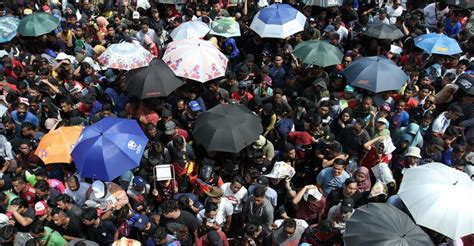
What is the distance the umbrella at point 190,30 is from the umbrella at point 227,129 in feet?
10.4

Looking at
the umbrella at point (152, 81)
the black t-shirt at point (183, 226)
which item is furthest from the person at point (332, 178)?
the umbrella at point (152, 81)

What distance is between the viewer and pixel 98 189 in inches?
257

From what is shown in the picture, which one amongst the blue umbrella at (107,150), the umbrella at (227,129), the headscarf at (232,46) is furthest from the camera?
the headscarf at (232,46)

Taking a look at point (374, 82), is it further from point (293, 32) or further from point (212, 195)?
point (212, 195)

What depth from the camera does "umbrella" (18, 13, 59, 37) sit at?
1051 cm

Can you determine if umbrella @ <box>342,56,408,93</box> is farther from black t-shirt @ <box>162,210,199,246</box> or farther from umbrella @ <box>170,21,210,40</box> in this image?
black t-shirt @ <box>162,210,199,246</box>

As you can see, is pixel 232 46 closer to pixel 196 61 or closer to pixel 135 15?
pixel 196 61

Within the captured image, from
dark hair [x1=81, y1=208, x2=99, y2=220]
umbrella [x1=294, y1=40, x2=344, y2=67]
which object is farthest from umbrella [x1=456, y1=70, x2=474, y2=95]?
dark hair [x1=81, y1=208, x2=99, y2=220]

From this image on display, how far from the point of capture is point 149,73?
846cm

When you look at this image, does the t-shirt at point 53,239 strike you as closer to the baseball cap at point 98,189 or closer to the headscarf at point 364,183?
the baseball cap at point 98,189

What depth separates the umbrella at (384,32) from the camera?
1029cm

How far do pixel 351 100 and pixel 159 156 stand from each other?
354cm

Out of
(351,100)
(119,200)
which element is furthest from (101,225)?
(351,100)

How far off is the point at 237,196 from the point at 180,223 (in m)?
0.96
